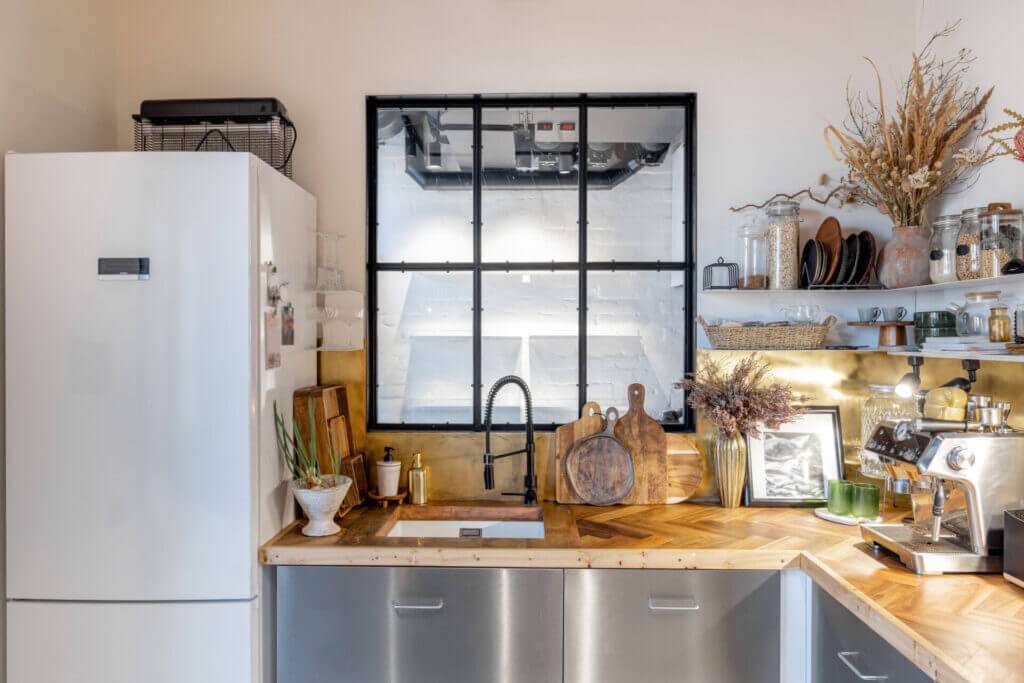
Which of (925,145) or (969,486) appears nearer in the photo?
(969,486)

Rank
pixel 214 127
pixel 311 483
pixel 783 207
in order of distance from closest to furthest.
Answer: pixel 311 483
pixel 214 127
pixel 783 207

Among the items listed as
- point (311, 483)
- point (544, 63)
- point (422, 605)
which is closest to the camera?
point (422, 605)

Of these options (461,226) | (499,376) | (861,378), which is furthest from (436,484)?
(861,378)

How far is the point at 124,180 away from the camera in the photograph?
1682 millimetres

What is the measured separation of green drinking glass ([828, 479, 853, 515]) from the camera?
205cm

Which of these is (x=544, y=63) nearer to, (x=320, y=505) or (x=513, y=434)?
(x=513, y=434)

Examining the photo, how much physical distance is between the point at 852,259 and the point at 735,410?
67 centimetres

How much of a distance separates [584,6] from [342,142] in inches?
40.8

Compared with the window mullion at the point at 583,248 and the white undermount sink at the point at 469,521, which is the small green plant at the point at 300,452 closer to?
the white undermount sink at the point at 469,521

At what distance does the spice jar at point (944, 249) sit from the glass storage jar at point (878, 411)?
42 centimetres

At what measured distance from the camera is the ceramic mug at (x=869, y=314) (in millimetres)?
2193

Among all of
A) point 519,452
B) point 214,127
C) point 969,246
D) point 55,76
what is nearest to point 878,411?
point 969,246

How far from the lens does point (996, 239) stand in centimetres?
173

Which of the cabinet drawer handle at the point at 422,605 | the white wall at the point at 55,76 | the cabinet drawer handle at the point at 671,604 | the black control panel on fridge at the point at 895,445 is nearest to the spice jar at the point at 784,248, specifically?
the black control panel on fridge at the point at 895,445
